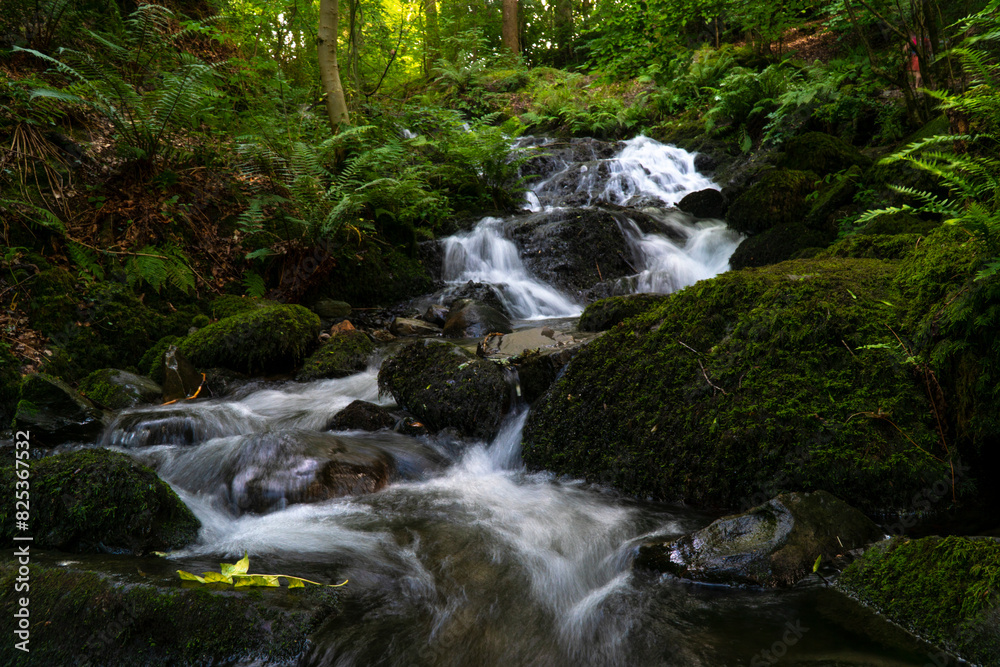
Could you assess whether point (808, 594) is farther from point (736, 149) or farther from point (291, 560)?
point (736, 149)

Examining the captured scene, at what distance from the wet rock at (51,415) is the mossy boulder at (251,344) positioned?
52.3 inches

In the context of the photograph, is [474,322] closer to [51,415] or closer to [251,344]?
[251,344]

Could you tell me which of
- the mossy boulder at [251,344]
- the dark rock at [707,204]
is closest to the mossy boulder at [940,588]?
the mossy boulder at [251,344]

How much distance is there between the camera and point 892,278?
3.18 meters

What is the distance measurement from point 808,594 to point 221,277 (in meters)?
7.06

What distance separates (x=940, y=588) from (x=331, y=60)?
9.61 metres

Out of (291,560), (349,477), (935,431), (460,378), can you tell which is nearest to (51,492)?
(291,560)

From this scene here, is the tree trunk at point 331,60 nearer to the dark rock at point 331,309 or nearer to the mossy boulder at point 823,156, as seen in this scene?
the dark rock at point 331,309

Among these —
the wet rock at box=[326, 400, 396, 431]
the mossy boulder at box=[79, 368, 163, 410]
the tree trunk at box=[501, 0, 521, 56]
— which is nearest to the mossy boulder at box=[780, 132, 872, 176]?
the wet rock at box=[326, 400, 396, 431]

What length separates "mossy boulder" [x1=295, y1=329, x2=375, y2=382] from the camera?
5.76 m

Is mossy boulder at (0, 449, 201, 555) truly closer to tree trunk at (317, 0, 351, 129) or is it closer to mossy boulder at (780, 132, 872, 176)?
tree trunk at (317, 0, 351, 129)

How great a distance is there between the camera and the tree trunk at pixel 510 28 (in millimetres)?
19453

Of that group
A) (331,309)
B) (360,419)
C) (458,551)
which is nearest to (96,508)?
(458,551)

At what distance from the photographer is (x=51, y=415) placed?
163 inches
